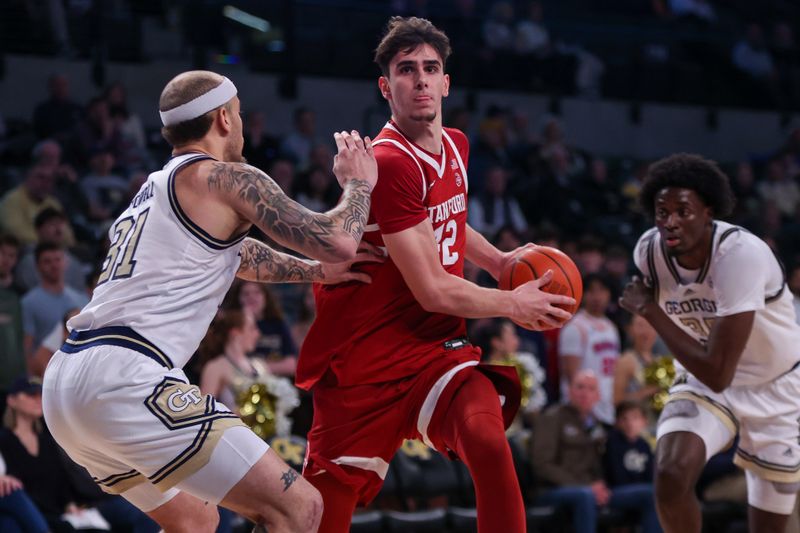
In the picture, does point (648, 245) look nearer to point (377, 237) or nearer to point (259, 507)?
point (377, 237)

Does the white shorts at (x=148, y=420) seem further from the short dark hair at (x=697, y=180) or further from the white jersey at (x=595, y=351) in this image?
the white jersey at (x=595, y=351)

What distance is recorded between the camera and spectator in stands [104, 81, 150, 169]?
11.6m

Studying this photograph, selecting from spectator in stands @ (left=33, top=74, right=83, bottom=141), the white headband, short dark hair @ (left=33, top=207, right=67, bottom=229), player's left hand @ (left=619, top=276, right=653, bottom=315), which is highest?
the white headband

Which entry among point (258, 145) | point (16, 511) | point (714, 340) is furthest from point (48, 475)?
point (258, 145)

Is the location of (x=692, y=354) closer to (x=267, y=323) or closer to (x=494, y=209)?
(x=267, y=323)

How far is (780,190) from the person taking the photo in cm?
Answer: 1586

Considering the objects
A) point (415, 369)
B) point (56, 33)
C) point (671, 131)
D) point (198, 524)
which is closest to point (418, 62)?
point (415, 369)

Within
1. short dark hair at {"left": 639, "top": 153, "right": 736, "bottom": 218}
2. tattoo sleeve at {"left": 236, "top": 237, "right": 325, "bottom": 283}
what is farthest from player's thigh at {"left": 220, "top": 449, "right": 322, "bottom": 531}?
short dark hair at {"left": 639, "top": 153, "right": 736, "bottom": 218}

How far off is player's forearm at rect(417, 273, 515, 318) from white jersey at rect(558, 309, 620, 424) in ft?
→ 18.0

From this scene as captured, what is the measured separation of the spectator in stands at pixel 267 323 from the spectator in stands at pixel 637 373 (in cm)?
285

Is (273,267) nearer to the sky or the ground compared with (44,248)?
nearer to the sky

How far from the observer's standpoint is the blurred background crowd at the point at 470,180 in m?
8.78

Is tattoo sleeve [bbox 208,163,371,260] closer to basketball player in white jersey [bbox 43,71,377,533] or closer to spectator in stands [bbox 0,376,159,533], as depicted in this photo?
basketball player in white jersey [bbox 43,71,377,533]

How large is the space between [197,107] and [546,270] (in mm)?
1597
